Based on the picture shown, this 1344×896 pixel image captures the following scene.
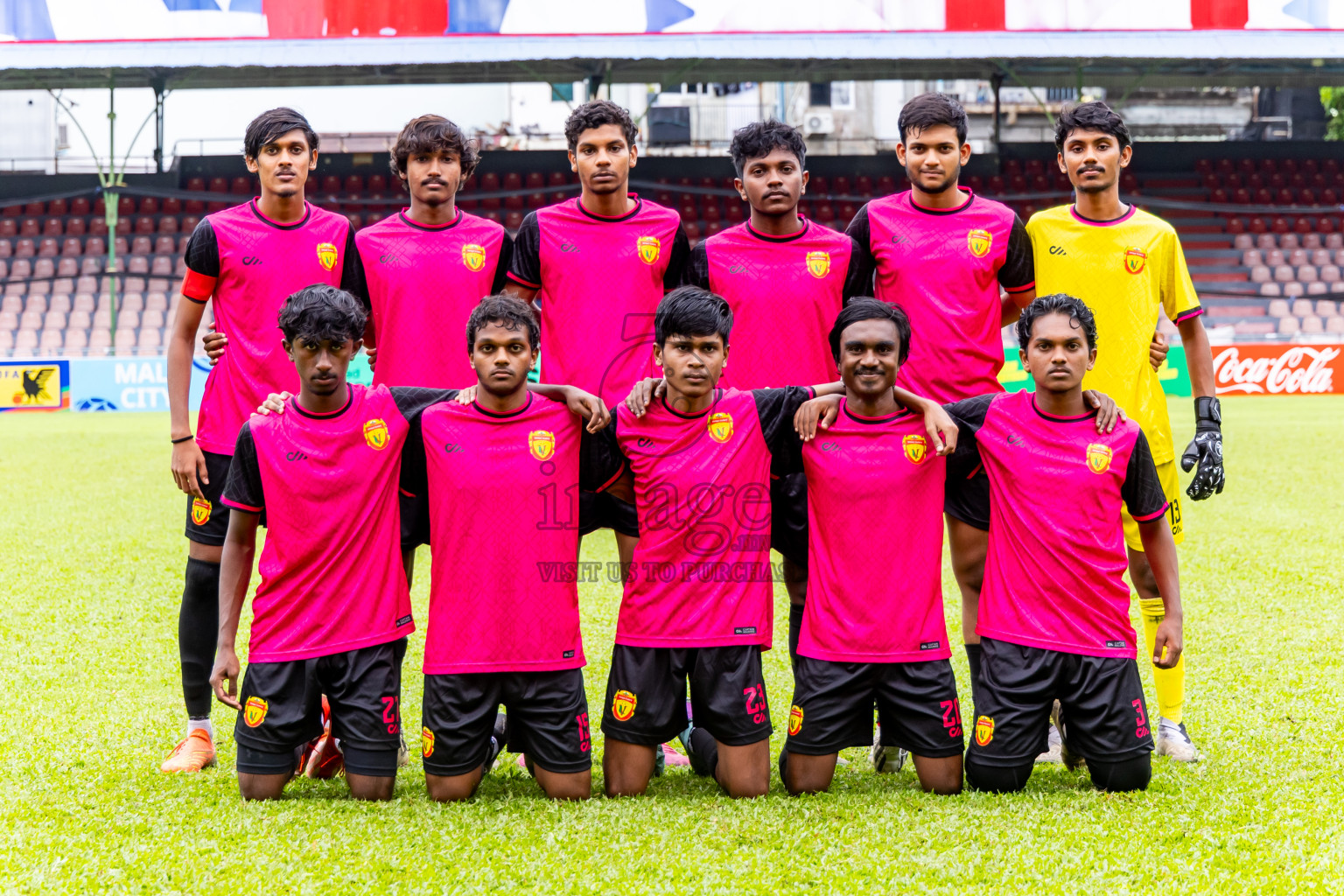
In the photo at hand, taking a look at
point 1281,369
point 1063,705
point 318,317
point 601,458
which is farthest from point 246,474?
point 1281,369

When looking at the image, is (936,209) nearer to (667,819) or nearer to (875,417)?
(875,417)

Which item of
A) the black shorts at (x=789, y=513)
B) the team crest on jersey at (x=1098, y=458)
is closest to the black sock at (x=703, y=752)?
the black shorts at (x=789, y=513)

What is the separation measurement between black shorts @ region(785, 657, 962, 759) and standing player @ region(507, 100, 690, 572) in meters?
0.84

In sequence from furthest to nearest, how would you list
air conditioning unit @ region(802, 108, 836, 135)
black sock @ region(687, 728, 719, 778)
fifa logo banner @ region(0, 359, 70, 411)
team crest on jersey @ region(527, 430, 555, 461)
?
air conditioning unit @ region(802, 108, 836, 135) < fifa logo banner @ region(0, 359, 70, 411) < black sock @ region(687, 728, 719, 778) < team crest on jersey @ region(527, 430, 555, 461)

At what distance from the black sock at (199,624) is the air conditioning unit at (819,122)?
35107mm

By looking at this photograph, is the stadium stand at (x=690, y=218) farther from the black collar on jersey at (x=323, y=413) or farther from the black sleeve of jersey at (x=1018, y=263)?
the black collar on jersey at (x=323, y=413)

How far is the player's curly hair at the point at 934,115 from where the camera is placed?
3799mm

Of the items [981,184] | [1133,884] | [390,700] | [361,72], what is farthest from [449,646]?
[981,184]

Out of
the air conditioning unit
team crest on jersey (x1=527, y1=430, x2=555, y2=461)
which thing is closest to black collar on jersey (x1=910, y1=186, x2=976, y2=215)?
team crest on jersey (x1=527, y1=430, x2=555, y2=461)

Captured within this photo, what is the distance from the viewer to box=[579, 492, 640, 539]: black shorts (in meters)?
3.56

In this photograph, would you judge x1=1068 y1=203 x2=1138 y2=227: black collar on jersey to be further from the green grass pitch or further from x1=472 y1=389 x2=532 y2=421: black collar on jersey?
x1=472 y1=389 x2=532 y2=421: black collar on jersey

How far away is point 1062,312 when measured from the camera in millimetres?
3408

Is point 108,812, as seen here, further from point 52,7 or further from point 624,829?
point 52,7

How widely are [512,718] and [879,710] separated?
42.1 inches
